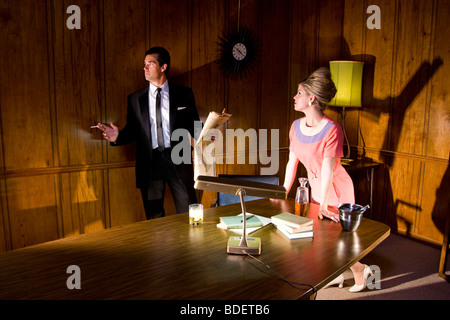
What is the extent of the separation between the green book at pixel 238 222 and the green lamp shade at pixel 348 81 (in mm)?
2530

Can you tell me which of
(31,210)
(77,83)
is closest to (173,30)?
(77,83)

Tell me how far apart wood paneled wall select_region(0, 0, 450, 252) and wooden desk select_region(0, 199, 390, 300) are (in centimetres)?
145

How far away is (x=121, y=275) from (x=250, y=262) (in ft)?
1.79

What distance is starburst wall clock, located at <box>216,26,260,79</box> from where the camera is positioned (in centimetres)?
388

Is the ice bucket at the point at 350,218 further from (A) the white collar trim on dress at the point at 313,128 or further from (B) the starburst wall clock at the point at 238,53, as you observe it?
(B) the starburst wall clock at the point at 238,53

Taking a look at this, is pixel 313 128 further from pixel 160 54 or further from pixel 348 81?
pixel 348 81

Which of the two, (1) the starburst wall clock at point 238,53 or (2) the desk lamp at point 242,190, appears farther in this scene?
(1) the starburst wall clock at point 238,53

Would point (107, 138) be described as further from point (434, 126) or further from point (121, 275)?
point (434, 126)

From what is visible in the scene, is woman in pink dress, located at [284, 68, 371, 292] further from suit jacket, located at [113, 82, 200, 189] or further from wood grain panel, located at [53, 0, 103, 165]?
wood grain panel, located at [53, 0, 103, 165]

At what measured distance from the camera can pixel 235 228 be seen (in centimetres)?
194

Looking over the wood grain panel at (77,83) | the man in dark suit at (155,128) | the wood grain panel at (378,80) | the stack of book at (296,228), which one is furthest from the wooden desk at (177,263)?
the wood grain panel at (378,80)

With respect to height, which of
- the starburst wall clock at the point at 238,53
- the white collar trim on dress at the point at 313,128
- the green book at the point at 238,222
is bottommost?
the green book at the point at 238,222

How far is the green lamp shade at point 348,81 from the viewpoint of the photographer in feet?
13.1

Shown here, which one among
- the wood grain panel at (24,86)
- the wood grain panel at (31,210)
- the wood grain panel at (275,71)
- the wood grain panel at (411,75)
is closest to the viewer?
the wood grain panel at (24,86)
